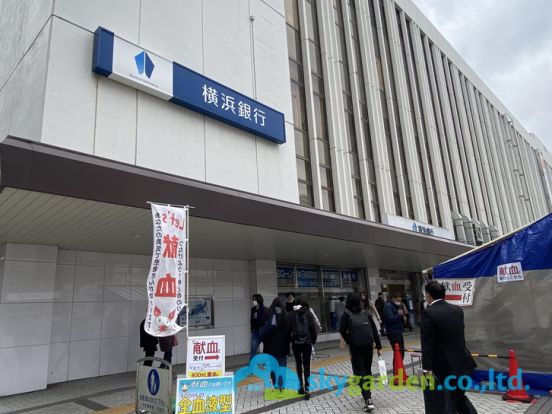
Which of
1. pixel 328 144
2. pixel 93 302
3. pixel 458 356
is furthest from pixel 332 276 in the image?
pixel 458 356

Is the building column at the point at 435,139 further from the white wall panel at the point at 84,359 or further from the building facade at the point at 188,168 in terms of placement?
the white wall panel at the point at 84,359

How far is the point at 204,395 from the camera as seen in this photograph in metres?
5.32

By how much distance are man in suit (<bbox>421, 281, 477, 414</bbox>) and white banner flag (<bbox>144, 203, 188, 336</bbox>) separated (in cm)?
326

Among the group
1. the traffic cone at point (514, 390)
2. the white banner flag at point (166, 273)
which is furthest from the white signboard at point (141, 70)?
the traffic cone at point (514, 390)

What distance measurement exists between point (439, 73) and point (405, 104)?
302 inches

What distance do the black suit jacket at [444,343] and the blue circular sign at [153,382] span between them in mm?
3300

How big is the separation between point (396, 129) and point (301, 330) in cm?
1518

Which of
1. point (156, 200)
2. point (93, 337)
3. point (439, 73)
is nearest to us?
point (156, 200)

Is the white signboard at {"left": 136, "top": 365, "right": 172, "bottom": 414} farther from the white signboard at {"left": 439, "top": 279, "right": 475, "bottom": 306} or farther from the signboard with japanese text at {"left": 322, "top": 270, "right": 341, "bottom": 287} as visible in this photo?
the signboard with japanese text at {"left": 322, "top": 270, "right": 341, "bottom": 287}

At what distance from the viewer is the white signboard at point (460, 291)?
296 inches

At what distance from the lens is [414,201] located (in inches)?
766

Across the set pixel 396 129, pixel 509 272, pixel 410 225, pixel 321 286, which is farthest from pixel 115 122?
pixel 396 129

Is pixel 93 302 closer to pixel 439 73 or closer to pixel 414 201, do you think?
pixel 414 201

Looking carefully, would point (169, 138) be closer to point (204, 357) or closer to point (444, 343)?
point (204, 357)
